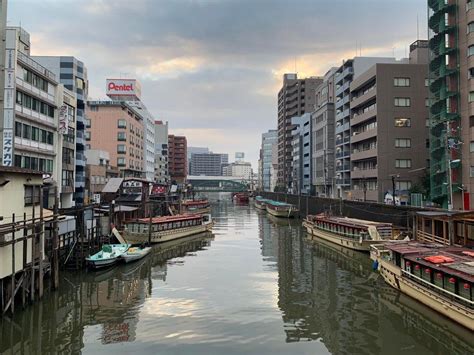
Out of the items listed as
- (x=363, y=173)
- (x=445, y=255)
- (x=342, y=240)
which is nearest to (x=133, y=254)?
(x=342, y=240)

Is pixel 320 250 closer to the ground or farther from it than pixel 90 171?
closer to the ground

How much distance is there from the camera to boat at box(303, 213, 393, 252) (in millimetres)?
49688

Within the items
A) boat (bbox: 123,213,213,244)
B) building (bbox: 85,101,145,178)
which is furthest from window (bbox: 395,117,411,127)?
building (bbox: 85,101,145,178)

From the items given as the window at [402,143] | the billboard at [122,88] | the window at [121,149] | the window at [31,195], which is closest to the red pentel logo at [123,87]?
the billboard at [122,88]

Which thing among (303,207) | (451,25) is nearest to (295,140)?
(303,207)

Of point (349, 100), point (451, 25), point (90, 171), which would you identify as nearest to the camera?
point (451, 25)

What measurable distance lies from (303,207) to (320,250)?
2449 inches

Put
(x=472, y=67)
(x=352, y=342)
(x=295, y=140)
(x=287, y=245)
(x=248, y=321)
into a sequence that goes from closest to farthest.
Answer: (x=352, y=342) < (x=248, y=321) < (x=472, y=67) < (x=287, y=245) < (x=295, y=140)

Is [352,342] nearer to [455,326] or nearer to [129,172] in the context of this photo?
[455,326]

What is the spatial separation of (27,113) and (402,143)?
211ft

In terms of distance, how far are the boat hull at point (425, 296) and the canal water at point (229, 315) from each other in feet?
1.71

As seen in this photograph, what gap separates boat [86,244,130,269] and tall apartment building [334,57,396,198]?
220 feet

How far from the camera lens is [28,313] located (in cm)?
2594

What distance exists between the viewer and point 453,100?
185 feet
